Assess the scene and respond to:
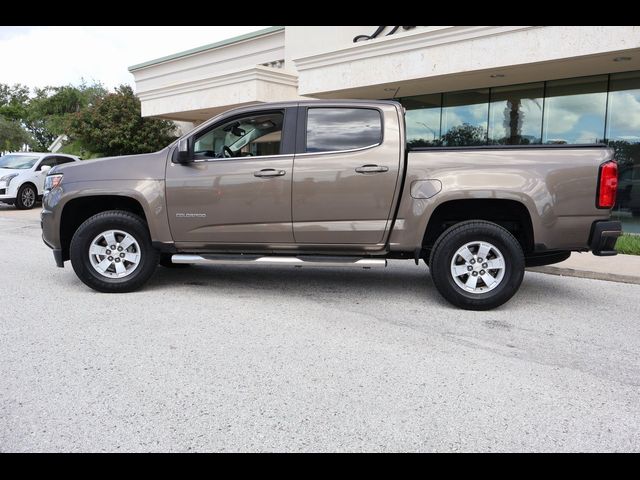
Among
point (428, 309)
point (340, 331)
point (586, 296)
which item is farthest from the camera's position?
point (586, 296)

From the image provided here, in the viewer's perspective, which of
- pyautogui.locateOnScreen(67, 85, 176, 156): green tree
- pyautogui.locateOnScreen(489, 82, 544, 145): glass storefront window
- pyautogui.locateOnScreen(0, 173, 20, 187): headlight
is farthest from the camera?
pyautogui.locateOnScreen(67, 85, 176, 156): green tree

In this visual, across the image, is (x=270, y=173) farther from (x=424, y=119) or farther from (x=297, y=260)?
(x=424, y=119)

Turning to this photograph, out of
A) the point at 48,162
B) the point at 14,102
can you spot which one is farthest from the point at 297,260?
the point at 14,102

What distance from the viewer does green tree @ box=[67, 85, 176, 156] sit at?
24516 millimetres

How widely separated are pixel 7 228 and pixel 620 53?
13.3 meters

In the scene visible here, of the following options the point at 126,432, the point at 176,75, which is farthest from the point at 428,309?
the point at 176,75

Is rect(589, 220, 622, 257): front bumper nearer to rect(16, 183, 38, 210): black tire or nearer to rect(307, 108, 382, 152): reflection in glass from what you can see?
rect(307, 108, 382, 152): reflection in glass

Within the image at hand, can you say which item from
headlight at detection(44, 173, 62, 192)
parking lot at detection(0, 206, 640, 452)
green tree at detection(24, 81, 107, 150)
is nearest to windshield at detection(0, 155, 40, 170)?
parking lot at detection(0, 206, 640, 452)

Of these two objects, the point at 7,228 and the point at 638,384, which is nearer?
the point at 638,384

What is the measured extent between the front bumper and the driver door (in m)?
3.01

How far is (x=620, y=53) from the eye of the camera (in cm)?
1013

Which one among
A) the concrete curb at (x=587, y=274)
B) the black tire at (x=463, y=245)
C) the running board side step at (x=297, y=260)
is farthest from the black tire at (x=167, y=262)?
the concrete curb at (x=587, y=274)

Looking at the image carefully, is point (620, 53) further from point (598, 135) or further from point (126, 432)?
point (126, 432)

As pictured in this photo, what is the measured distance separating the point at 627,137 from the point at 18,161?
1695 centimetres
